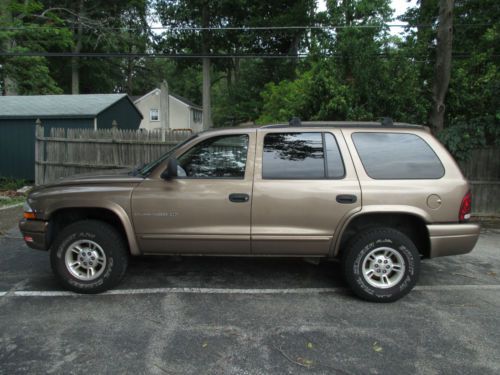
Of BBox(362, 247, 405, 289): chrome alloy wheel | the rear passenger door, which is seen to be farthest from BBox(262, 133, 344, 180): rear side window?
BBox(362, 247, 405, 289): chrome alloy wheel

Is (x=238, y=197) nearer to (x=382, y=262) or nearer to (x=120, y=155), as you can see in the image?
(x=382, y=262)

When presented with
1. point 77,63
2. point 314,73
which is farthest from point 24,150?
point 77,63

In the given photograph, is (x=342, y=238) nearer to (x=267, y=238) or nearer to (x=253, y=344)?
(x=267, y=238)

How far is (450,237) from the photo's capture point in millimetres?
4055

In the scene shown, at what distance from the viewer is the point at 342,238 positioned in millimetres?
4297

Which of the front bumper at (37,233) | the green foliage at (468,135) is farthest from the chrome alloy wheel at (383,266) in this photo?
the green foliage at (468,135)

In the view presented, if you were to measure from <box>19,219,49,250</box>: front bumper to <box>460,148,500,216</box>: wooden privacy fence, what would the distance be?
7872 mm

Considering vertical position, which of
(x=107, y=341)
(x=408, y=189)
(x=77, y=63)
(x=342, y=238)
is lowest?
(x=107, y=341)

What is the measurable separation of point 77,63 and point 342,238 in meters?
33.1

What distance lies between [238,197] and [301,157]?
2.53ft

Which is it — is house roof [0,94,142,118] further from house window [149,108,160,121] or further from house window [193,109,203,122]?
house window [193,109,203,122]

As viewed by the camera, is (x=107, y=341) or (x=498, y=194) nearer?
(x=107, y=341)

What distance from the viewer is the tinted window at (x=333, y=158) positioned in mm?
4113

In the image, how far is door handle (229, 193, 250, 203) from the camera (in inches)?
160
